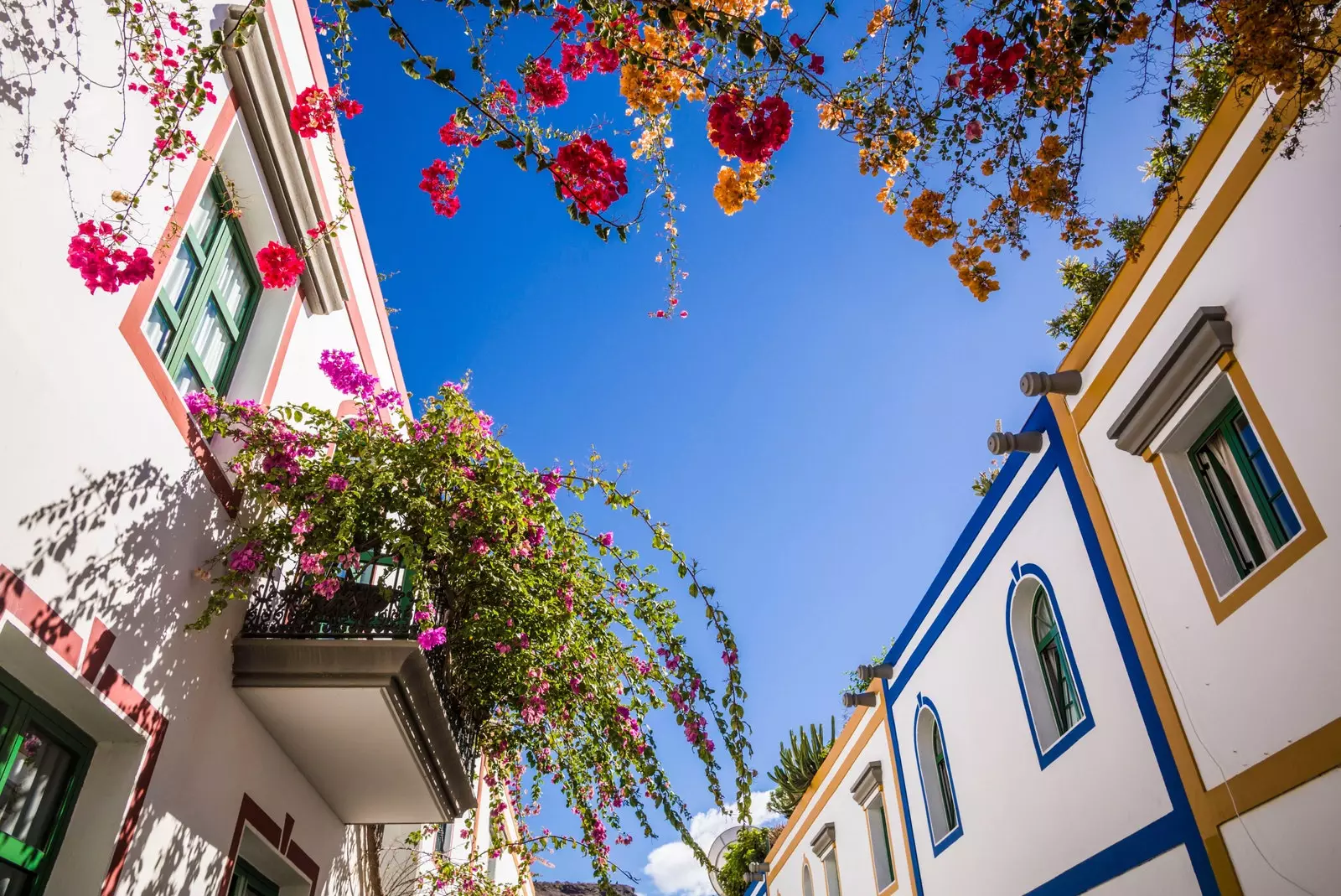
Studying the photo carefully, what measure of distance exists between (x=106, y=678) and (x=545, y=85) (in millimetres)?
3108

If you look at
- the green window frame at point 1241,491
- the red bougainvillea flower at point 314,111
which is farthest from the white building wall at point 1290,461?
the red bougainvillea flower at point 314,111

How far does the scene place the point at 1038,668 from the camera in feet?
23.2

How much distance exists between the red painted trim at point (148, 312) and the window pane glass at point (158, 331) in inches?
11.0

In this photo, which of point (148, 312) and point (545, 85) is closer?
point (545, 85)

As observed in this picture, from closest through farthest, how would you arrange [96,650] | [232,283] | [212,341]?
[96,650] < [212,341] < [232,283]

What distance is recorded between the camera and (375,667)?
16.8 ft

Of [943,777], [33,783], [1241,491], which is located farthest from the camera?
[943,777]

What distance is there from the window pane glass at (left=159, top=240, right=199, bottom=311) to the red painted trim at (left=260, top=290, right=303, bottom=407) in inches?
30.8

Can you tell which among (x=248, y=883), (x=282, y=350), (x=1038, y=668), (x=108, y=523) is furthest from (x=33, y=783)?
(x=1038, y=668)

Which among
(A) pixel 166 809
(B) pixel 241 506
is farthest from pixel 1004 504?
(A) pixel 166 809

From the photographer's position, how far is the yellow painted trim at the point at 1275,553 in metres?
4.14

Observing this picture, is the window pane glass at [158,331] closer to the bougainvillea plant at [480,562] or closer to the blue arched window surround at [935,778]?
the bougainvillea plant at [480,562]

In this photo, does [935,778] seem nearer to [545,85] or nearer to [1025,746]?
[1025,746]

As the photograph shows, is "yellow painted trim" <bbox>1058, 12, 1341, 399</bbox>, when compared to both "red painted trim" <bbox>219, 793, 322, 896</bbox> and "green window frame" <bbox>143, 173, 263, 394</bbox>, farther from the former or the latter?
"red painted trim" <bbox>219, 793, 322, 896</bbox>
